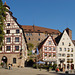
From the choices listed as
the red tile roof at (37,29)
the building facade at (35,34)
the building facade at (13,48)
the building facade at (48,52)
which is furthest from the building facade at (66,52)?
the red tile roof at (37,29)

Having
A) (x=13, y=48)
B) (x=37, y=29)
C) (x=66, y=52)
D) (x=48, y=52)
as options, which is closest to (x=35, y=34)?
(x=37, y=29)

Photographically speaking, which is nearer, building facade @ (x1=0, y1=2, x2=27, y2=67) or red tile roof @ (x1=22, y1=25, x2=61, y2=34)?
building facade @ (x1=0, y1=2, x2=27, y2=67)

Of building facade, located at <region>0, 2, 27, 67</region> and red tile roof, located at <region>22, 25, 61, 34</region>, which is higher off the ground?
red tile roof, located at <region>22, 25, 61, 34</region>

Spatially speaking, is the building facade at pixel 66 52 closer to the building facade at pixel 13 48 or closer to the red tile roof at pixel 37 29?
the building facade at pixel 13 48

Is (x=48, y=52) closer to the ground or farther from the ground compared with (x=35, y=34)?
closer to the ground

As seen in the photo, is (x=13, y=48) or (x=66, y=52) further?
(x=66, y=52)

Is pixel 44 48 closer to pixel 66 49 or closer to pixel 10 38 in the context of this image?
pixel 66 49

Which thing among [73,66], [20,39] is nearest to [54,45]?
[73,66]

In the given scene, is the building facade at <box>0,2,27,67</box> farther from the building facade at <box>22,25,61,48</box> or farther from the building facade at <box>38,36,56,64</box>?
the building facade at <box>22,25,61,48</box>

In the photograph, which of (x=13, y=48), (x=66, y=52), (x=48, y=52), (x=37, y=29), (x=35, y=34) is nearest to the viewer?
(x=13, y=48)

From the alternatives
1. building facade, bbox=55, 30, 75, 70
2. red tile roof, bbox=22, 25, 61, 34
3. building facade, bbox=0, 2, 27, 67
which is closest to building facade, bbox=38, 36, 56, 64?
building facade, bbox=55, 30, 75, 70

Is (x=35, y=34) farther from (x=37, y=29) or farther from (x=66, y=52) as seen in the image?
(x=66, y=52)

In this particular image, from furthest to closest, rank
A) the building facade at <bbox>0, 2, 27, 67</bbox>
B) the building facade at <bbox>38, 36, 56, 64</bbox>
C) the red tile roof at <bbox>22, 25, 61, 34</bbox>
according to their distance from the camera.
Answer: the red tile roof at <bbox>22, 25, 61, 34</bbox>, the building facade at <bbox>38, 36, 56, 64</bbox>, the building facade at <bbox>0, 2, 27, 67</bbox>

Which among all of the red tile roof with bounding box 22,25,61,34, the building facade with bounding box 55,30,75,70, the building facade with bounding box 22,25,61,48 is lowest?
the building facade with bounding box 55,30,75,70
